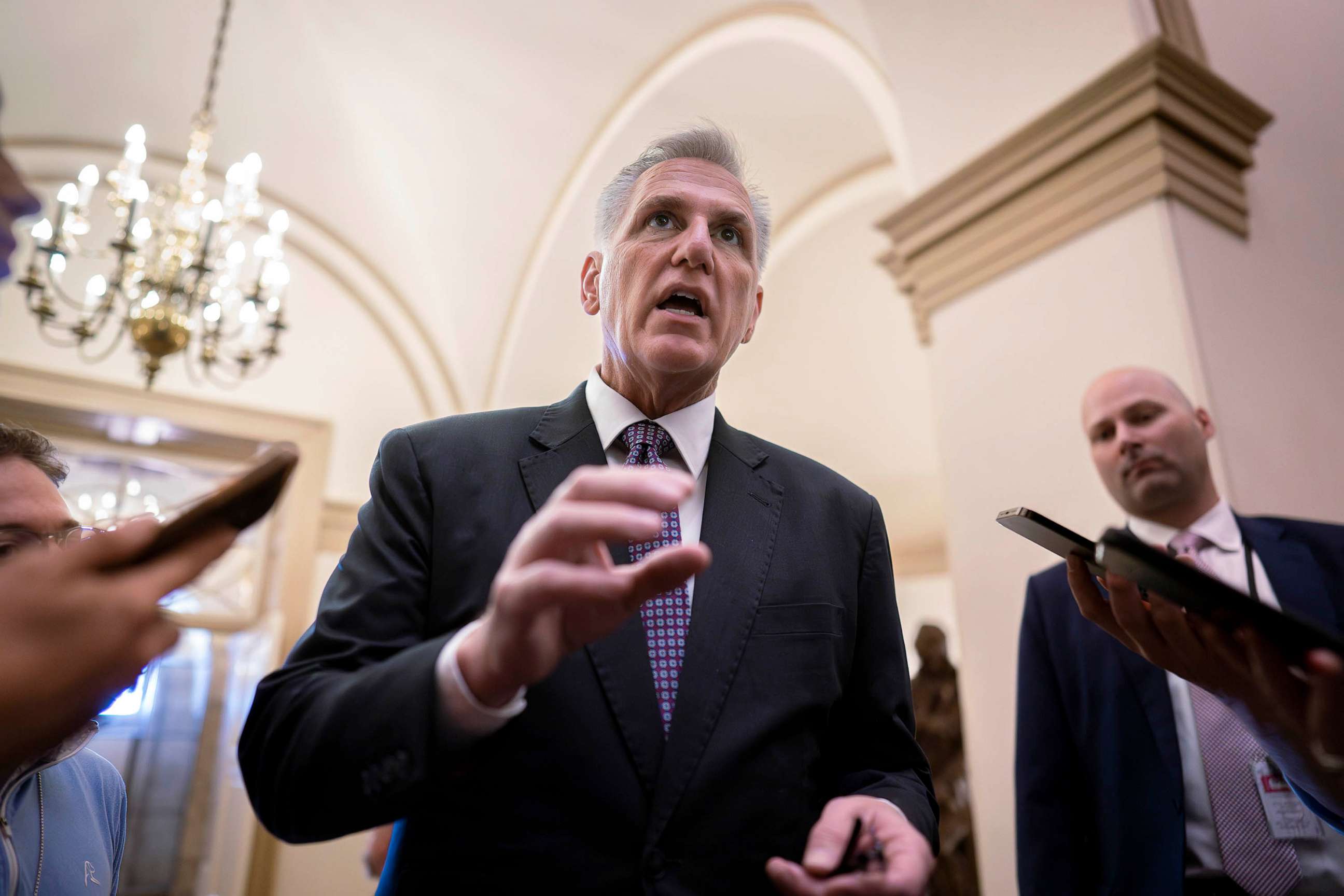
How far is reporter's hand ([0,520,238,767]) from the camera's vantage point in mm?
606

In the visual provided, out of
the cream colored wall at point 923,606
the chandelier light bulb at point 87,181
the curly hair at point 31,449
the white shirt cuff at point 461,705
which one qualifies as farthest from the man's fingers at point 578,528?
the cream colored wall at point 923,606

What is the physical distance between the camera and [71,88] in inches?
245

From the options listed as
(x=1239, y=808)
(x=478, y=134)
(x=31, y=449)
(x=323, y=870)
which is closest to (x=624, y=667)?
(x=31, y=449)

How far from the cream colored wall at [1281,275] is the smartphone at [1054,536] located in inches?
65.1

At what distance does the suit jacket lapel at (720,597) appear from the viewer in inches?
45.2

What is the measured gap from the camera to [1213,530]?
218cm

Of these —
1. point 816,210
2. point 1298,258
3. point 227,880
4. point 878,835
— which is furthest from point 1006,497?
point 227,880

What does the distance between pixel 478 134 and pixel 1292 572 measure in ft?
19.4

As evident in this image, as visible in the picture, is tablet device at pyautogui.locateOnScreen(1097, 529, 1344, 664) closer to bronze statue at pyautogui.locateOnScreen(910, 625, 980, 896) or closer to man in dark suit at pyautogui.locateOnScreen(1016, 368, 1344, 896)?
man in dark suit at pyautogui.locateOnScreen(1016, 368, 1344, 896)

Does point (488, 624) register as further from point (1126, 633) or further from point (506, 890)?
point (1126, 633)

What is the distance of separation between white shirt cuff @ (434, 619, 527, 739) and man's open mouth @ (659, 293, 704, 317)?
746mm

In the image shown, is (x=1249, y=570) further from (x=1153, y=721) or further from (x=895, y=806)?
(x=895, y=806)

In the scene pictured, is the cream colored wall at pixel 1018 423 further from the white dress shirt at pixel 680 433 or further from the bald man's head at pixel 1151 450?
the white dress shirt at pixel 680 433

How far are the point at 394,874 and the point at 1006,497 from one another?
8.43ft
